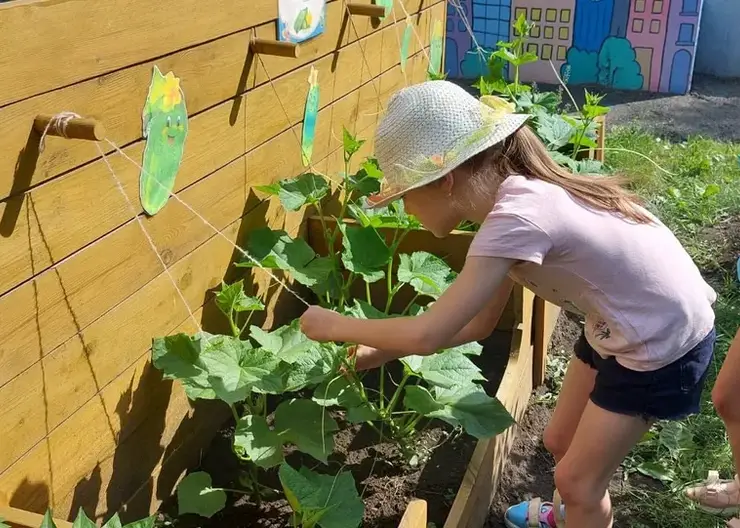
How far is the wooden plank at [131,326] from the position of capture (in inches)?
67.0

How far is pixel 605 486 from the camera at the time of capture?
1.80 meters

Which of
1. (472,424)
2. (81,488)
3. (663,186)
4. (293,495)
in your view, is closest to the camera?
(293,495)

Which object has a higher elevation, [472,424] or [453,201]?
[453,201]

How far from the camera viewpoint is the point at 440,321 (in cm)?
150

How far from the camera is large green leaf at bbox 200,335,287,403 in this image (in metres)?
1.92

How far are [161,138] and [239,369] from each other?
59 cm

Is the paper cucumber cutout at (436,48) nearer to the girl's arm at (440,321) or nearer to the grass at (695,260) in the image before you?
the grass at (695,260)

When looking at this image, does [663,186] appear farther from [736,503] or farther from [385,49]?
[736,503]

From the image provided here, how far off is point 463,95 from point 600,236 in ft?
1.29

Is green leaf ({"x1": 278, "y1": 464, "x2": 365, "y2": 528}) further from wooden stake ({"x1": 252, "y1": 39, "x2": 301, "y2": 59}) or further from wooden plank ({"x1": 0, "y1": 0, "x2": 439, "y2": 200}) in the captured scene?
wooden stake ({"x1": 252, "y1": 39, "x2": 301, "y2": 59})

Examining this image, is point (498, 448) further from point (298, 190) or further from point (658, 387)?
point (298, 190)

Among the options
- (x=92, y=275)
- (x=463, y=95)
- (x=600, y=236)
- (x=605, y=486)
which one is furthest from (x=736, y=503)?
(x=92, y=275)

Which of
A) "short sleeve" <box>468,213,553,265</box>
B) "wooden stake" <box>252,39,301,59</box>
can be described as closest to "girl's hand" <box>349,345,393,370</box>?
"short sleeve" <box>468,213,553,265</box>

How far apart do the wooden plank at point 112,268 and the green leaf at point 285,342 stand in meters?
0.31
